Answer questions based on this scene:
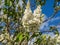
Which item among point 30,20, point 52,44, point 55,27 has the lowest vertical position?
point 52,44

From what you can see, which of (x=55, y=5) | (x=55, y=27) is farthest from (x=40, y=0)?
(x=55, y=27)

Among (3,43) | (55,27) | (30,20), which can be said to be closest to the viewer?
(30,20)

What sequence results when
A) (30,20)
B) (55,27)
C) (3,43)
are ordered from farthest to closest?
(3,43) < (55,27) < (30,20)

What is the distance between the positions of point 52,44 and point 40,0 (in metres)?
1.18

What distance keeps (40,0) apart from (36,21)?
113cm

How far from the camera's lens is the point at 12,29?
6.27 m

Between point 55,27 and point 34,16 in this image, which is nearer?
point 34,16

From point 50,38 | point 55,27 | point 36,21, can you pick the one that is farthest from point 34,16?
point 50,38

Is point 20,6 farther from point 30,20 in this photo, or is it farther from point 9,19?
point 30,20

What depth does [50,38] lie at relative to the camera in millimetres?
6090

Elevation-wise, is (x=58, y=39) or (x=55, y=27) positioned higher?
(x=55, y=27)

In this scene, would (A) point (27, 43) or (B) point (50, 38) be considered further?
(B) point (50, 38)

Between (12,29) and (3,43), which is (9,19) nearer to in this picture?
(12,29)

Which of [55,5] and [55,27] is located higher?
[55,5]
